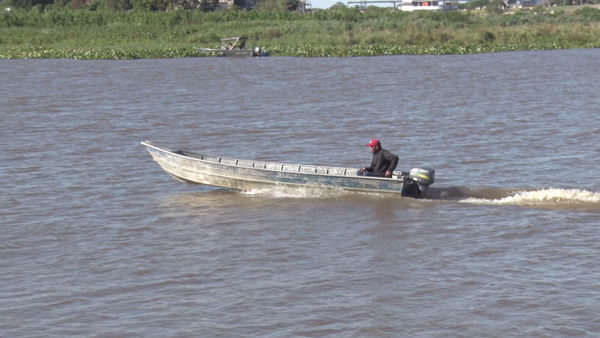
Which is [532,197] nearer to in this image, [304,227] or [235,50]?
[304,227]

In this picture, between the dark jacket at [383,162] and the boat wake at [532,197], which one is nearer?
the boat wake at [532,197]

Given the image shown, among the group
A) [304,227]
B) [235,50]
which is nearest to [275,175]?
[304,227]

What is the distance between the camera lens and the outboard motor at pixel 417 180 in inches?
765

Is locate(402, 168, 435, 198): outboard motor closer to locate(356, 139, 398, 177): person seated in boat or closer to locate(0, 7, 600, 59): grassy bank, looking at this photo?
locate(356, 139, 398, 177): person seated in boat

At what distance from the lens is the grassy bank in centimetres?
6375

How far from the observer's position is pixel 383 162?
19.5 metres

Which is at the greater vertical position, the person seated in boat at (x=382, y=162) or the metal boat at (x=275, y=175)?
the person seated in boat at (x=382, y=162)

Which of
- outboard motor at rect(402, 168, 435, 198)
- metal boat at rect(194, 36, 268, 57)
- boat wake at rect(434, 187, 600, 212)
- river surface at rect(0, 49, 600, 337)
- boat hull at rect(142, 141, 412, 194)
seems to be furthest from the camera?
metal boat at rect(194, 36, 268, 57)

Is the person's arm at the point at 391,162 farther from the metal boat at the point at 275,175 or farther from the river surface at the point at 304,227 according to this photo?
the river surface at the point at 304,227

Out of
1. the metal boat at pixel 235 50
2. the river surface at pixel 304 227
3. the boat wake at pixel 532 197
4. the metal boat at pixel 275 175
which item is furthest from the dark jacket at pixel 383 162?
the metal boat at pixel 235 50

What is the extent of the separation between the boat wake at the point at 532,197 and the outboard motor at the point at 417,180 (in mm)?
742

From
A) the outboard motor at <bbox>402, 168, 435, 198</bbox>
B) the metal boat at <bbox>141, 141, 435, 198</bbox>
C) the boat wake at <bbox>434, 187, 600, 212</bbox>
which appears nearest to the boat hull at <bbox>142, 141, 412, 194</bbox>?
the metal boat at <bbox>141, 141, 435, 198</bbox>

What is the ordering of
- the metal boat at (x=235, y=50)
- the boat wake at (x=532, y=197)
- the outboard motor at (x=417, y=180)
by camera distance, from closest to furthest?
the boat wake at (x=532, y=197), the outboard motor at (x=417, y=180), the metal boat at (x=235, y=50)

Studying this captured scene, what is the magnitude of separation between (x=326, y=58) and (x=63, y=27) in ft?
82.8
